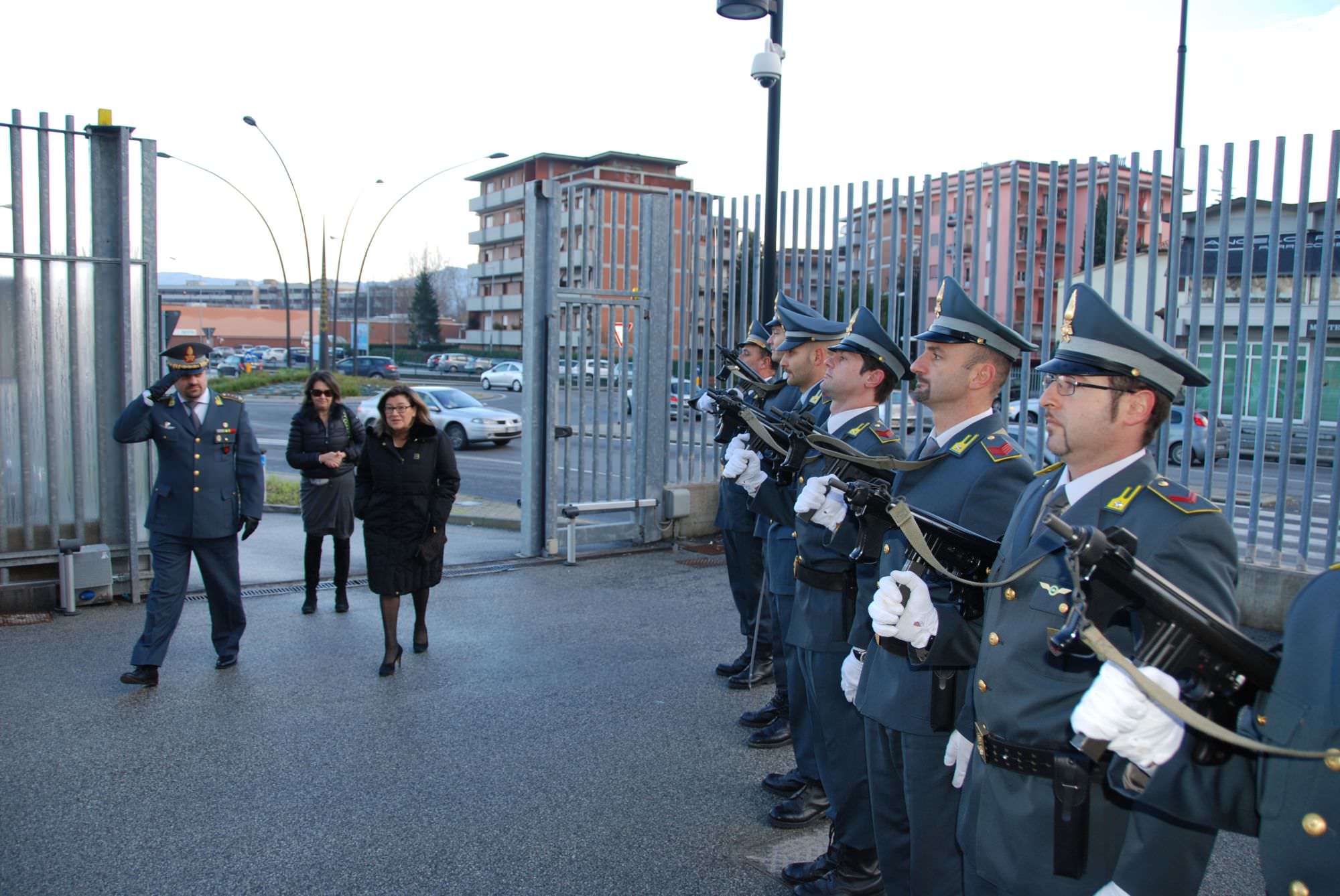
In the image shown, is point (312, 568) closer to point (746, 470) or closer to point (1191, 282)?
point (746, 470)

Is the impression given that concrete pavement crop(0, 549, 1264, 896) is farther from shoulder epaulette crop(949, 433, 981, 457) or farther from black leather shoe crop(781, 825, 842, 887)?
shoulder epaulette crop(949, 433, 981, 457)

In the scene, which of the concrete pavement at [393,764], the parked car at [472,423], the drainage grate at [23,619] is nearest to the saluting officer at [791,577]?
the concrete pavement at [393,764]

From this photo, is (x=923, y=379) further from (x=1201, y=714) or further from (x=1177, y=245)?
(x=1177, y=245)

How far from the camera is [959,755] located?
9.03 feet

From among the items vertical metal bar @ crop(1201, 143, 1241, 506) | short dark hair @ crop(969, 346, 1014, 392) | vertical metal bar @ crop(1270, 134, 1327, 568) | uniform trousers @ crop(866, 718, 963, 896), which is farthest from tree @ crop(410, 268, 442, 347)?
uniform trousers @ crop(866, 718, 963, 896)

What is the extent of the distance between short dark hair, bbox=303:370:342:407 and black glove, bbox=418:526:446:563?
170cm

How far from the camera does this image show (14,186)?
716 cm

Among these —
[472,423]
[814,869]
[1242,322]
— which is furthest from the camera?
[472,423]

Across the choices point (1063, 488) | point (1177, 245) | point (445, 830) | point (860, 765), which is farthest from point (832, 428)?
point (1177, 245)

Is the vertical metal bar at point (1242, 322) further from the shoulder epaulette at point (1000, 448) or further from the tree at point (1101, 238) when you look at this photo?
the shoulder epaulette at point (1000, 448)

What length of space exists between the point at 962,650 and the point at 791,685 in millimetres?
1424

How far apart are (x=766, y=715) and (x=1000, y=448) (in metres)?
2.66

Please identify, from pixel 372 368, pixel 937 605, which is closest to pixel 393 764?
pixel 937 605

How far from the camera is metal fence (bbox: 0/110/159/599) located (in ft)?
23.9
